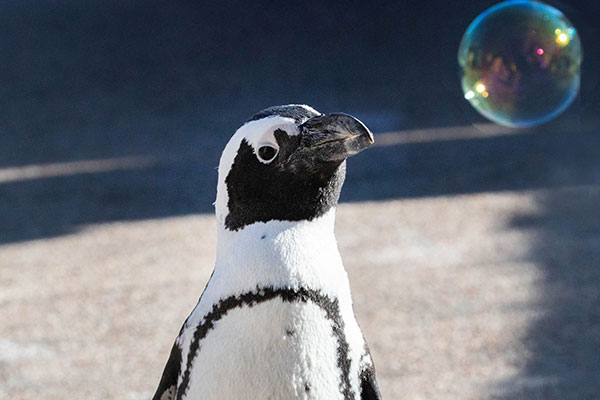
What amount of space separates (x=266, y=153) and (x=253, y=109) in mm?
5667

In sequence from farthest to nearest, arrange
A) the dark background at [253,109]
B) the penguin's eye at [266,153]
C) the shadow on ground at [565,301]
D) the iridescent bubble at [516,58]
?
the dark background at [253,109], the shadow on ground at [565,301], the iridescent bubble at [516,58], the penguin's eye at [266,153]

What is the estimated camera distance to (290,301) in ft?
5.64

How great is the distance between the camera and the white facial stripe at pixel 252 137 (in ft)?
5.66

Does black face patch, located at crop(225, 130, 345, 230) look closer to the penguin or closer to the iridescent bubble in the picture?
the penguin

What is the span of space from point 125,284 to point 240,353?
2961mm

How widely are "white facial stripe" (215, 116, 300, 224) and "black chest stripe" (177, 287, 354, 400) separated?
153 millimetres

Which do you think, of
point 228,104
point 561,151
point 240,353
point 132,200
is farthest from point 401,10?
point 240,353

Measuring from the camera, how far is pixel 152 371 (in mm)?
3863

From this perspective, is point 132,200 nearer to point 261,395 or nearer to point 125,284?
point 125,284

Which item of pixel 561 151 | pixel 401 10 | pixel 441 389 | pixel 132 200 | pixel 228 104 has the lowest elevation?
pixel 441 389

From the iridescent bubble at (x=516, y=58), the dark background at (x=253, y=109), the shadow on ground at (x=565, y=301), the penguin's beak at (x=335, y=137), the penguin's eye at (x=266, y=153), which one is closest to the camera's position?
the penguin's beak at (x=335, y=137)

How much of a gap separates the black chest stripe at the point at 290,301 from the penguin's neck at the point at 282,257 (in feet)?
0.04

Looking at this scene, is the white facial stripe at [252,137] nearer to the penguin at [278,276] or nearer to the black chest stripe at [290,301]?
the penguin at [278,276]

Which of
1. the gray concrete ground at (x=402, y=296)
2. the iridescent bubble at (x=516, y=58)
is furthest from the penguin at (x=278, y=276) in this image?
the gray concrete ground at (x=402, y=296)
